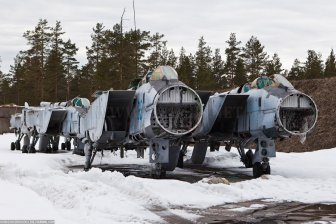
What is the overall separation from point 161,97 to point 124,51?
3802 centimetres

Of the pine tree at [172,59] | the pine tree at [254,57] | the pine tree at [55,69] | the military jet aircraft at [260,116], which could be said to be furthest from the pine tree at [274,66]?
the military jet aircraft at [260,116]

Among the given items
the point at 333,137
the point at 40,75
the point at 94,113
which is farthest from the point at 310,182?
the point at 40,75

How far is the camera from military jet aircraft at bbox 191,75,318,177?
51.1 feet

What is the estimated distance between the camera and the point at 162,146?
1508cm

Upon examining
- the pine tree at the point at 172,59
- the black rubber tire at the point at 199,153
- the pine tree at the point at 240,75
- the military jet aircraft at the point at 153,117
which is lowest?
the black rubber tire at the point at 199,153

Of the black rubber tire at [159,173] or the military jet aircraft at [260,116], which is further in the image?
the military jet aircraft at [260,116]

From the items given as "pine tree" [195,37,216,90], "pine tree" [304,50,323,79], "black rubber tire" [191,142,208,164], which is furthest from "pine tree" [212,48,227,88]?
"black rubber tire" [191,142,208,164]

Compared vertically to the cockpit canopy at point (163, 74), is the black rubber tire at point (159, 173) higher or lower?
lower

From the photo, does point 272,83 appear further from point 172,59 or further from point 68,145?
point 172,59

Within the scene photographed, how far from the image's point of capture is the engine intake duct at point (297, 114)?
610 inches

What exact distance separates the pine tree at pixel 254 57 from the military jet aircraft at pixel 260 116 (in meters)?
42.8

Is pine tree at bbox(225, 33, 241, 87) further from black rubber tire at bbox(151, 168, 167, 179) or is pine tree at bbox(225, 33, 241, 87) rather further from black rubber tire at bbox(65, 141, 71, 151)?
black rubber tire at bbox(151, 168, 167, 179)

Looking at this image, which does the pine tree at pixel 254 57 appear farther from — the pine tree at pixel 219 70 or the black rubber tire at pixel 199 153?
the black rubber tire at pixel 199 153

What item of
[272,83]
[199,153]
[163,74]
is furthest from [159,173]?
[199,153]
